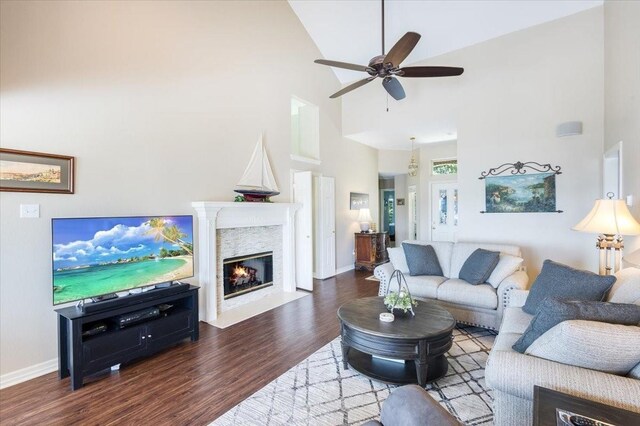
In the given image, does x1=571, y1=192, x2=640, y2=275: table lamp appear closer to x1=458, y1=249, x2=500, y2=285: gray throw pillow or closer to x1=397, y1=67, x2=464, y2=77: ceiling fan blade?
x1=458, y1=249, x2=500, y2=285: gray throw pillow

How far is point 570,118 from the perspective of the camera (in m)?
4.45

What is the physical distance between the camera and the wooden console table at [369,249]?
685 cm

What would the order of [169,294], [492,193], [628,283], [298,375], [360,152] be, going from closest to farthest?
[628,283] → [298,375] → [169,294] → [492,193] → [360,152]

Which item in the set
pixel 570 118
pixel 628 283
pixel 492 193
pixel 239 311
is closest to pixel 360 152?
pixel 492 193

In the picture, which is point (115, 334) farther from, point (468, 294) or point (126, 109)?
point (468, 294)

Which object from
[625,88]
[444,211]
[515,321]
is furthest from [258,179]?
[444,211]

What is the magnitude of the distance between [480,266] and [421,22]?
3975mm

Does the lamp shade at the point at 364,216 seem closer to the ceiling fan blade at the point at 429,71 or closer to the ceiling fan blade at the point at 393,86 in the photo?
the ceiling fan blade at the point at 393,86

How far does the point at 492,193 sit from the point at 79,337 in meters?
5.49

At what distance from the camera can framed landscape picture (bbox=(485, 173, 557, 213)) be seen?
4.62m

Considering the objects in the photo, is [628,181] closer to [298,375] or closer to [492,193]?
[492,193]

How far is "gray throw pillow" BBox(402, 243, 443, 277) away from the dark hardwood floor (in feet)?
4.25

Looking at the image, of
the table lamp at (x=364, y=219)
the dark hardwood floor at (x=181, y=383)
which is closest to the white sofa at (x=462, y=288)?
the dark hardwood floor at (x=181, y=383)

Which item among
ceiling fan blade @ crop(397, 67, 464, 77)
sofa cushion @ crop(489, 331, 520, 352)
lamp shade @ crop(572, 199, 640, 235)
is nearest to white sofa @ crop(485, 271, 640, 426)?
sofa cushion @ crop(489, 331, 520, 352)
